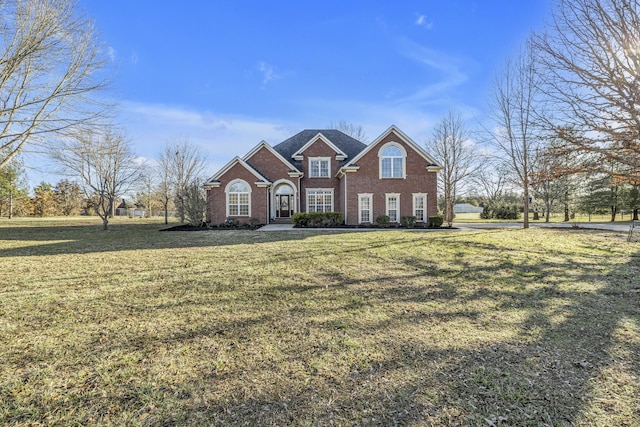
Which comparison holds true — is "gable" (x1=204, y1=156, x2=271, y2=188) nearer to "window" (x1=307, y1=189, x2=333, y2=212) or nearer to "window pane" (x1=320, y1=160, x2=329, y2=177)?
"window" (x1=307, y1=189, x2=333, y2=212)

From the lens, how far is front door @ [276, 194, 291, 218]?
23625 millimetres

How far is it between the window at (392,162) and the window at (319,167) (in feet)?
15.4

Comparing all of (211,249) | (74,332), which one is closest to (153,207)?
(211,249)

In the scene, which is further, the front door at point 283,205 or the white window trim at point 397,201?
the front door at point 283,205

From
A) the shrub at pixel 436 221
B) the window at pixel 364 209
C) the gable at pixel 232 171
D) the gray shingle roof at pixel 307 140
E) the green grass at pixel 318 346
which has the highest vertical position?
the gray shingle roof at pixel 307 140

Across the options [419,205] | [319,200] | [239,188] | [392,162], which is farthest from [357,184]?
[239,188]

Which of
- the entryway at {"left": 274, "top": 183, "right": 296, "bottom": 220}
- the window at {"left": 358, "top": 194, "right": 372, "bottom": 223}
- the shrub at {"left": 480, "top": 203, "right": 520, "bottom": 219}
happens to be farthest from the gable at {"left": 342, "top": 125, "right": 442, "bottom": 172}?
the shrub at {"left": 480, "top": 203, "right": 520, "bottom": 219}

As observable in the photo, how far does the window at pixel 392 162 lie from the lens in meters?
21.2

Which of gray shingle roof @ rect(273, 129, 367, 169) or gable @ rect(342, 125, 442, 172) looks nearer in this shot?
gable @ rect(342, 125, 442, 172)

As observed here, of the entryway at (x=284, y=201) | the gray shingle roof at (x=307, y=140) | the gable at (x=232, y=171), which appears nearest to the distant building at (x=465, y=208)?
the gray shingle roof at (x=307, y=140)

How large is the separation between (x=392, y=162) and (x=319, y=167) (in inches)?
238

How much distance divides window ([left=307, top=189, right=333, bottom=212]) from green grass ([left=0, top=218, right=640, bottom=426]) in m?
16.1

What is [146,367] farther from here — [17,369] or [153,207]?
[153,207]

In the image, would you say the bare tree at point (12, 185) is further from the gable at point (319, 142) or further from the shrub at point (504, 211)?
the shrub at point (504, 211)
